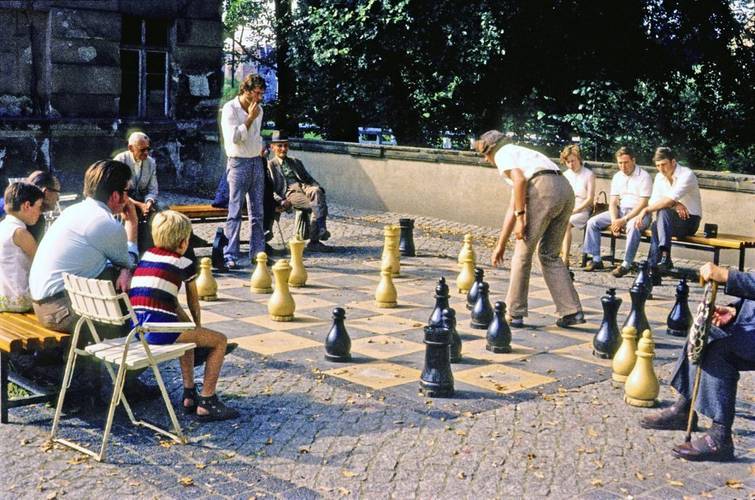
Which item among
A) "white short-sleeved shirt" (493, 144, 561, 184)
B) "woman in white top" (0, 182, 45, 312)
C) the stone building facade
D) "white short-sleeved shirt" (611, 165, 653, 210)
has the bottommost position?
"woman in white top" (0, 182, 45, 312)

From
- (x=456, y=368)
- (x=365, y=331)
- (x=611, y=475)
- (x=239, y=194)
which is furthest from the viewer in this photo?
(x=239, y=194)

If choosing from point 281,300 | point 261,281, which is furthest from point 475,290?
point 261,281

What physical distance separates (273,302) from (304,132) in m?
15.0

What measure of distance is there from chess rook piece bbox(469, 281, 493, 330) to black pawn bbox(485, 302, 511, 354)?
725mm

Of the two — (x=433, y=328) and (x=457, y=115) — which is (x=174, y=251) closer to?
(x=433, y=328)

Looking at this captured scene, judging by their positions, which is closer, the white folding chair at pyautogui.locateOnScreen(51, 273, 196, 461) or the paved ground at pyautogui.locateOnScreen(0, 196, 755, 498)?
the paved ground at pyautogui.locateOnScreen(0, 196, 755, 498)

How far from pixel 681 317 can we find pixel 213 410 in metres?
4.24

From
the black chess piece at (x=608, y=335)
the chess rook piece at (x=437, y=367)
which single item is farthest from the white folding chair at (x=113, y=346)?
the black chess piece at (x=608, y=335)

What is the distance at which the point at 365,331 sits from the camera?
8031 mm

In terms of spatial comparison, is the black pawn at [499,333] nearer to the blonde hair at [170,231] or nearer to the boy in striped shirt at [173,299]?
the boy in striped shirt at [173,299]

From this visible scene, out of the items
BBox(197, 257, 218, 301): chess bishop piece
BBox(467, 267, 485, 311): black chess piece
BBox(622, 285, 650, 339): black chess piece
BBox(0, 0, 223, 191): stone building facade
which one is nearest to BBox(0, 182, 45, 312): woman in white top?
BBox(197, 257, 218, 301): chess bishop piece

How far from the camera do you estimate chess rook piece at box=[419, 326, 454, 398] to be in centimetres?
616

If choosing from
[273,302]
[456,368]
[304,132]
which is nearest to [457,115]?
[304,132]

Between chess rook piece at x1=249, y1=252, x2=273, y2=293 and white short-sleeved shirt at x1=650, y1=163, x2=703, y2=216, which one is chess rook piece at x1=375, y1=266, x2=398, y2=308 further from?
white short-sleeved shirt at x1=650, y1=163, x2=703, y2=216
